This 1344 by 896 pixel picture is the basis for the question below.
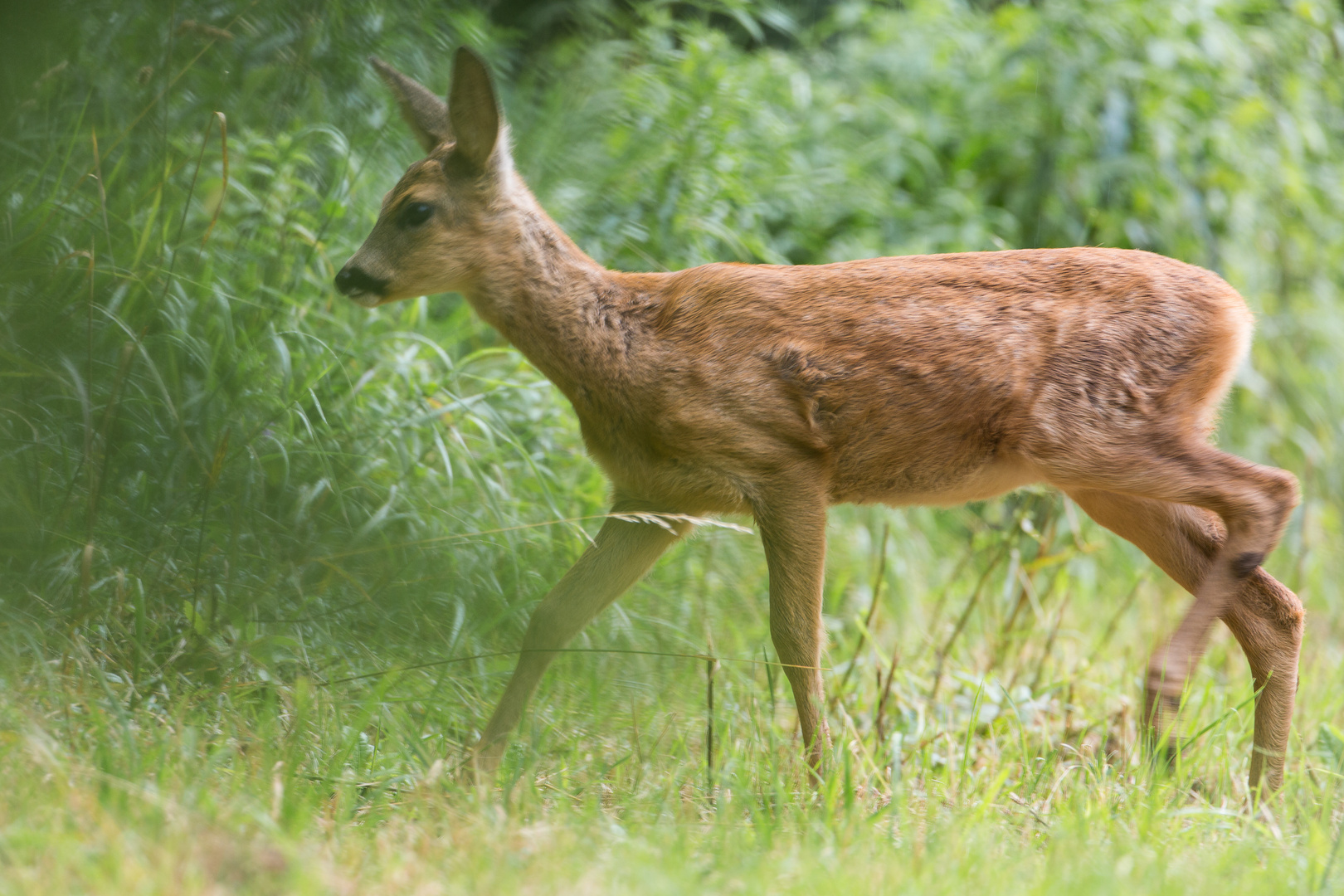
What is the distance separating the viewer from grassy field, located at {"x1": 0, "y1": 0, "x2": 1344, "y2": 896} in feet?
8.86

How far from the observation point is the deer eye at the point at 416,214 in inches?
142

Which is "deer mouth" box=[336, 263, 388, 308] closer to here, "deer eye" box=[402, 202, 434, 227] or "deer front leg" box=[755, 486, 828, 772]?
"deer eye" box=[402, 202, 434, 227]

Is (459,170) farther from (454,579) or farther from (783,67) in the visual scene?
(783,67)

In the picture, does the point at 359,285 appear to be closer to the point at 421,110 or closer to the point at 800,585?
the point at 421,110

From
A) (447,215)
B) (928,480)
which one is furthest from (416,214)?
(928,480)

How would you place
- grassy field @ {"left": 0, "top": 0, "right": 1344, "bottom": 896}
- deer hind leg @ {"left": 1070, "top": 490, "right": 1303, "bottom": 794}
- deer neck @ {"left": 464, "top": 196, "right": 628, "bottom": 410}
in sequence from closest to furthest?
grassy field @ {"left": 0, "top": 0, "right": 1344, "bottom": 896} → deer neck @ {"left": 464, "top": 196, "right": 628, "bottom": 410} → deer hind leg @ {"left": 1070, "top": 490, "right": 1303, "bottom": 794}

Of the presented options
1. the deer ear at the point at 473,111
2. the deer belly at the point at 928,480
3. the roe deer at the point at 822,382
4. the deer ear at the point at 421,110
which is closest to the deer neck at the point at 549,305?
the roe deer at the point at 822,382

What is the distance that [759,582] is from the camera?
496 cm

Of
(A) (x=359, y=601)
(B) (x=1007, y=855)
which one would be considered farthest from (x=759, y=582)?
(B) (x=1007, y=855)

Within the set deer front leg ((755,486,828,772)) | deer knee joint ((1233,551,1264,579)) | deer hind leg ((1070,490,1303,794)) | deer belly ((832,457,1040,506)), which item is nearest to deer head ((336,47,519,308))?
deer front leg ((755,486,828,772))

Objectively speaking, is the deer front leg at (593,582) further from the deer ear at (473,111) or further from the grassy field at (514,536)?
the deer ear at (473,111)

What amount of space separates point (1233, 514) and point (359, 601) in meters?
2.64

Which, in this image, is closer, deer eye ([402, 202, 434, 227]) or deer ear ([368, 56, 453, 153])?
deer eye ([402, 202, 434, 227])

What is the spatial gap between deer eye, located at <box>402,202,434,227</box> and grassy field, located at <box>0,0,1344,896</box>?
597 millimetres
